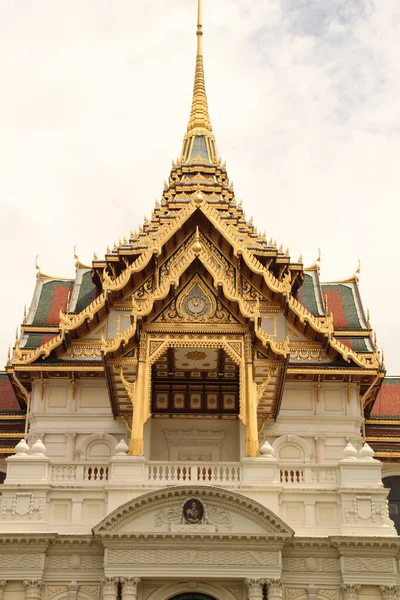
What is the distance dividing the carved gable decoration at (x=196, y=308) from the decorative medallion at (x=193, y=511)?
546 cm

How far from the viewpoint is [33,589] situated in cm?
2323

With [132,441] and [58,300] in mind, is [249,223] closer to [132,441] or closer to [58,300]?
[58,300]

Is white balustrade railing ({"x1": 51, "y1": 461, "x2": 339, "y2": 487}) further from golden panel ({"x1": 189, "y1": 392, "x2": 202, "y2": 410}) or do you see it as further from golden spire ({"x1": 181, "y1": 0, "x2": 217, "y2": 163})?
golden spire ({"x1": 181, "y1": 0, "x2": 217, "y2": 163})

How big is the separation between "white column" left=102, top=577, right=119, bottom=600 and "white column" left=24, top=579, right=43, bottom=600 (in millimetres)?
1672

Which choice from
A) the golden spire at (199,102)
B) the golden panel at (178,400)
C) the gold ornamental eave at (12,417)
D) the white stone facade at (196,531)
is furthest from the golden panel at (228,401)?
the golden spire at (199,102)

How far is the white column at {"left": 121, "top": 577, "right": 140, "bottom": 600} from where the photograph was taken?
74.8 feet

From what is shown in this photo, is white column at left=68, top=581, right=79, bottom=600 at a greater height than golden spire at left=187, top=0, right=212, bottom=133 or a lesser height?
lesser

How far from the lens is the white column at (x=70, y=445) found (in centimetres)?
3012

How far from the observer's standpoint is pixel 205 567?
23094 millimetres

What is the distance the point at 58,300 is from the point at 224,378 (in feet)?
28.9

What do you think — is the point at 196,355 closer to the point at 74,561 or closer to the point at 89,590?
the point at 74,561

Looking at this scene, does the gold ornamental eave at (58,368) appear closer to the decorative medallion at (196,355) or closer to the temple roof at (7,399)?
the decorative medallion at (196,355)

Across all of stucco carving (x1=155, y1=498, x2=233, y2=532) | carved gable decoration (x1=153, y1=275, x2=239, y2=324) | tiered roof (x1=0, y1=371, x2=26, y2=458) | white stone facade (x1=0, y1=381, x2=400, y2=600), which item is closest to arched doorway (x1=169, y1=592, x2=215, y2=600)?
white stone facade (x1=0, y1=381, x2=400, y2=600)

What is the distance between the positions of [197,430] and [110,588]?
8578 mm
